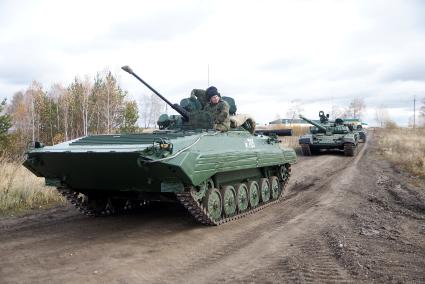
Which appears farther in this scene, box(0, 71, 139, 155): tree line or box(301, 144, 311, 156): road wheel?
box(0, 71, 139, 155): tree line

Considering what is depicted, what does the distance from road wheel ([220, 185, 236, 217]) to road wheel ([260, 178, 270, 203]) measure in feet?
4.43

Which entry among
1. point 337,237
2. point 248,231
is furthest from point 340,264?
point 248,231

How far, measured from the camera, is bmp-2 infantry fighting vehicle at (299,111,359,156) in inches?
851

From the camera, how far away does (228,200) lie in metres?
8.14

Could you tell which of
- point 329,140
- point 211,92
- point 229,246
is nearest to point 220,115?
point 211,92

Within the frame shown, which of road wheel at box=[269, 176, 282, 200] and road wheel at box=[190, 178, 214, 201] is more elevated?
road wheel at box=[190, 178, 214, 201]

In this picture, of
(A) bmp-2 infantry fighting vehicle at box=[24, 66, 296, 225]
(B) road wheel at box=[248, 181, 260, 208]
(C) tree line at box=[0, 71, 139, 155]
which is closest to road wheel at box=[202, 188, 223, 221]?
(A) bmp-2 infantry fighting vehicle at box=[24, 66, 296, 225]

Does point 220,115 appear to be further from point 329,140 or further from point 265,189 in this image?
point 329,140

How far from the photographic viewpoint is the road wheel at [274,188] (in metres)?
10.1

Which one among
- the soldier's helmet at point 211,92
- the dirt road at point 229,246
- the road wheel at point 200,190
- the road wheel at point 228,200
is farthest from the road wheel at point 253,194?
the soldier's helmet at point 211,92

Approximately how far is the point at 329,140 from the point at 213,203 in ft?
49.9

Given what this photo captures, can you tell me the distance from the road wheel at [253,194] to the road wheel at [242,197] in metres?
0.15

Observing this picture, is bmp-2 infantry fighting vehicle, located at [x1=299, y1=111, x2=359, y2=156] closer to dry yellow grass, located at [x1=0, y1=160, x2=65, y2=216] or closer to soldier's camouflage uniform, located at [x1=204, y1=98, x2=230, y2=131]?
soldier's camouflage uniform, located at [x1=204, y1=98, x2=230, y2=131]

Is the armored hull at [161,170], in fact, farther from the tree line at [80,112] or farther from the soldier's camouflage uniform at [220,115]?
the tree line at [80,112]
